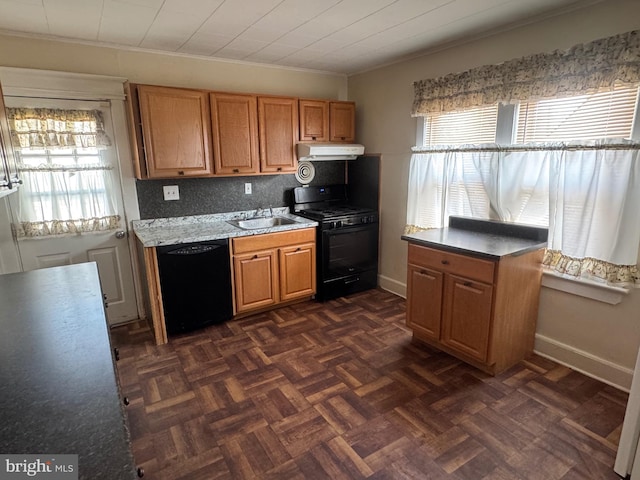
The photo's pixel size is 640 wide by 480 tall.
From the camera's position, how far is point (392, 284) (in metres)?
4.00

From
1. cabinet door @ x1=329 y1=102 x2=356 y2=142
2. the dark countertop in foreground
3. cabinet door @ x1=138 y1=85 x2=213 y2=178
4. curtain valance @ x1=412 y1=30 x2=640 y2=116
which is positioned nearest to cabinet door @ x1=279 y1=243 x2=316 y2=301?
cabinet door @ x1=138 y1=85 x2=213 y2=178

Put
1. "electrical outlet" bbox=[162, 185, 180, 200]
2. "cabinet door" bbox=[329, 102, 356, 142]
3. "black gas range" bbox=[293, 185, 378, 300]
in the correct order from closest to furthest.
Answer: "electrical outlet" bbox=[162, 185, 180, 200]
"black gas range" bbox=[293, 185, 378, 300]
"cabinet door" bbox=[329, 102, 356, 142]

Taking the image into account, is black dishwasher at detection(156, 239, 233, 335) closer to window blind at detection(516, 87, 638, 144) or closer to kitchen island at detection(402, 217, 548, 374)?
kitchen island at detection(402, 217, 548, 374)

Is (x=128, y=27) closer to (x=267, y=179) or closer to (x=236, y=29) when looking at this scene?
(x=236, y=29)

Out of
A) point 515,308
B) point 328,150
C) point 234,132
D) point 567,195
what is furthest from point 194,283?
point 567,195

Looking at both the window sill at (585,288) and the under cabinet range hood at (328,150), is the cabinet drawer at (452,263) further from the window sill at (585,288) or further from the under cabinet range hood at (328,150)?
the under cabinet range hood at (328,150)

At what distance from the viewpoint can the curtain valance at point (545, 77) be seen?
2061 millimetres

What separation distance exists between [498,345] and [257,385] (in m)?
1.63

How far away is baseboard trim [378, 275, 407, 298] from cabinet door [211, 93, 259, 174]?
187 cm

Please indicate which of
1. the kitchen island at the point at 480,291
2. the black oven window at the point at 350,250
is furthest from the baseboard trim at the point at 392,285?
the kitchen island at the point at 480,291

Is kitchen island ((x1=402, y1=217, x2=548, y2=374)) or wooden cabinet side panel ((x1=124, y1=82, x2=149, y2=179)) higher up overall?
wooden cabinet side panel ((x1=124, y1=82, x2=149, y2=179))

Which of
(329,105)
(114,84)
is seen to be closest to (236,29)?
(114,84)

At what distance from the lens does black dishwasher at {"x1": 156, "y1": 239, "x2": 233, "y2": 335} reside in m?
2.90

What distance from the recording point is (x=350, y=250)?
3830 millimetres
